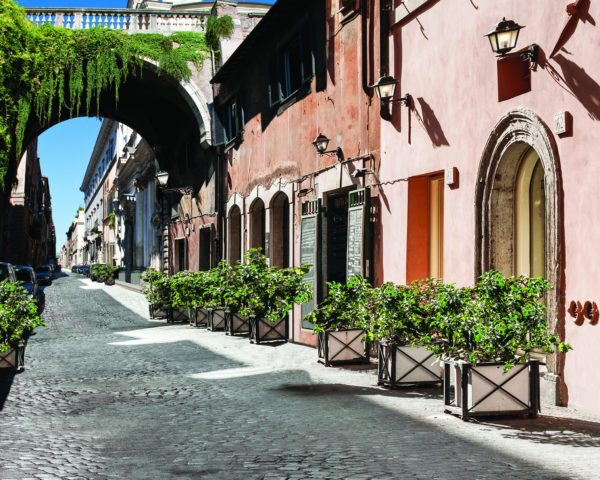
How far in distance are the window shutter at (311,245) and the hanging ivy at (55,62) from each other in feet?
36.0

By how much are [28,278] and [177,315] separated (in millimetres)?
9392

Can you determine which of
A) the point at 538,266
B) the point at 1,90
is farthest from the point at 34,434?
the point at 1,90

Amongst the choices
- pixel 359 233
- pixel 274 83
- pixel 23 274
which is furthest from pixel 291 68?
pixel 23 274

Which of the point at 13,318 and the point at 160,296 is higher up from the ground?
the point at 13,318

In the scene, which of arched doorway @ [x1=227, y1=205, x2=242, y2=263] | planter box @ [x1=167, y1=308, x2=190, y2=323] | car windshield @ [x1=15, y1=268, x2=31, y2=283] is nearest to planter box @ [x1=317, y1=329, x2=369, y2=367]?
planter box @ [x1=167, y1=308, x2=190, y2=323]

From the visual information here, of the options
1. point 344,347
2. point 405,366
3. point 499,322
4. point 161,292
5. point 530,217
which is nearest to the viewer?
point 499,322

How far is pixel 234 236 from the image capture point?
23078 mm

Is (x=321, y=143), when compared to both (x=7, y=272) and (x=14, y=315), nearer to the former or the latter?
(x=14, y=315)

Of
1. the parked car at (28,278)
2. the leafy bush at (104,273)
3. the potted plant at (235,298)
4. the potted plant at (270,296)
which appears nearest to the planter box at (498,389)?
the potted plant at (270,296)

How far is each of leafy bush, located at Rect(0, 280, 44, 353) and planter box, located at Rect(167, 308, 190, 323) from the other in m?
10.3

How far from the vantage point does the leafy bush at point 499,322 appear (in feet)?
23.7

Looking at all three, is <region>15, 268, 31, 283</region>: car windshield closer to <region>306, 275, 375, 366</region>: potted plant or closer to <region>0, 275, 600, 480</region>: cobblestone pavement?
<region>0, 275, 600, 480</region>: cobblestone pavement

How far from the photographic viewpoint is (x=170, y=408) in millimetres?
8117

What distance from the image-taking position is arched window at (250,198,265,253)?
2055 centimetres
